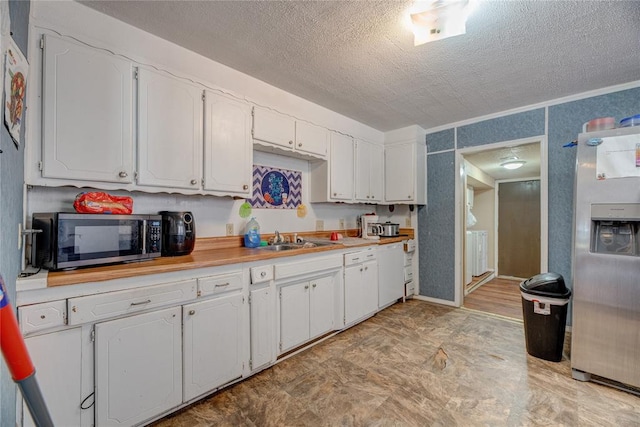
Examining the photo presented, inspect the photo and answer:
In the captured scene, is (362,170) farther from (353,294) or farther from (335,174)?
(353,294)

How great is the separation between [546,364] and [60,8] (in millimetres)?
4085

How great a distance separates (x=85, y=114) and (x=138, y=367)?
4.70 feet

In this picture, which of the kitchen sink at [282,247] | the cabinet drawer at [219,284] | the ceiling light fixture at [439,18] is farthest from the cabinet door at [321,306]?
the ceiling light fixture at [439,18]

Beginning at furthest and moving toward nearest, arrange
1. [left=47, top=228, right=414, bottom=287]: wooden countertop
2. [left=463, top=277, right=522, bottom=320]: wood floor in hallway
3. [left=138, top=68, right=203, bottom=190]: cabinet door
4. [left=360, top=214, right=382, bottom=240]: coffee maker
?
[left=360, top=214, right=382, bottom=240]: coffee maker
[left=463, top=277, right=522, bottom=320]: wood floor in hallway
[left=138, top=68, right=203, bottom=190]: cabinet door
[left=47, top=228, right=414, bottom=287]: wooden countertop

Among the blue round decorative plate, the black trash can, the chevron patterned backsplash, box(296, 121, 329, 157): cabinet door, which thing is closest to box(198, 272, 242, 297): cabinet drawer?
the chevron patterned backsplash

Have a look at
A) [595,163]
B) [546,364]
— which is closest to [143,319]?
[546,364]

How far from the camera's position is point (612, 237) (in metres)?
1.95

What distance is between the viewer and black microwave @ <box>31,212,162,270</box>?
53.2 inches

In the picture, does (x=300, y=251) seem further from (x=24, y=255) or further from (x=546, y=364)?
(x=546, y=364)

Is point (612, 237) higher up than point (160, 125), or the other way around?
point (160, 125)

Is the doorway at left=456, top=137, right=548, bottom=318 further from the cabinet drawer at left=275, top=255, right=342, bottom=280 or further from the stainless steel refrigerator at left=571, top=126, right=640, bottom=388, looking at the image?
the cabinet drawer at left=275, top=255, right=342, bottom=280

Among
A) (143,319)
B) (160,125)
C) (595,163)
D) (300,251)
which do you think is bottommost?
(143,319)

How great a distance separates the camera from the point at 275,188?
2.87 metres

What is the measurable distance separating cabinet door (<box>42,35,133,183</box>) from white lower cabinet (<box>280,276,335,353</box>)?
1.43 metres
